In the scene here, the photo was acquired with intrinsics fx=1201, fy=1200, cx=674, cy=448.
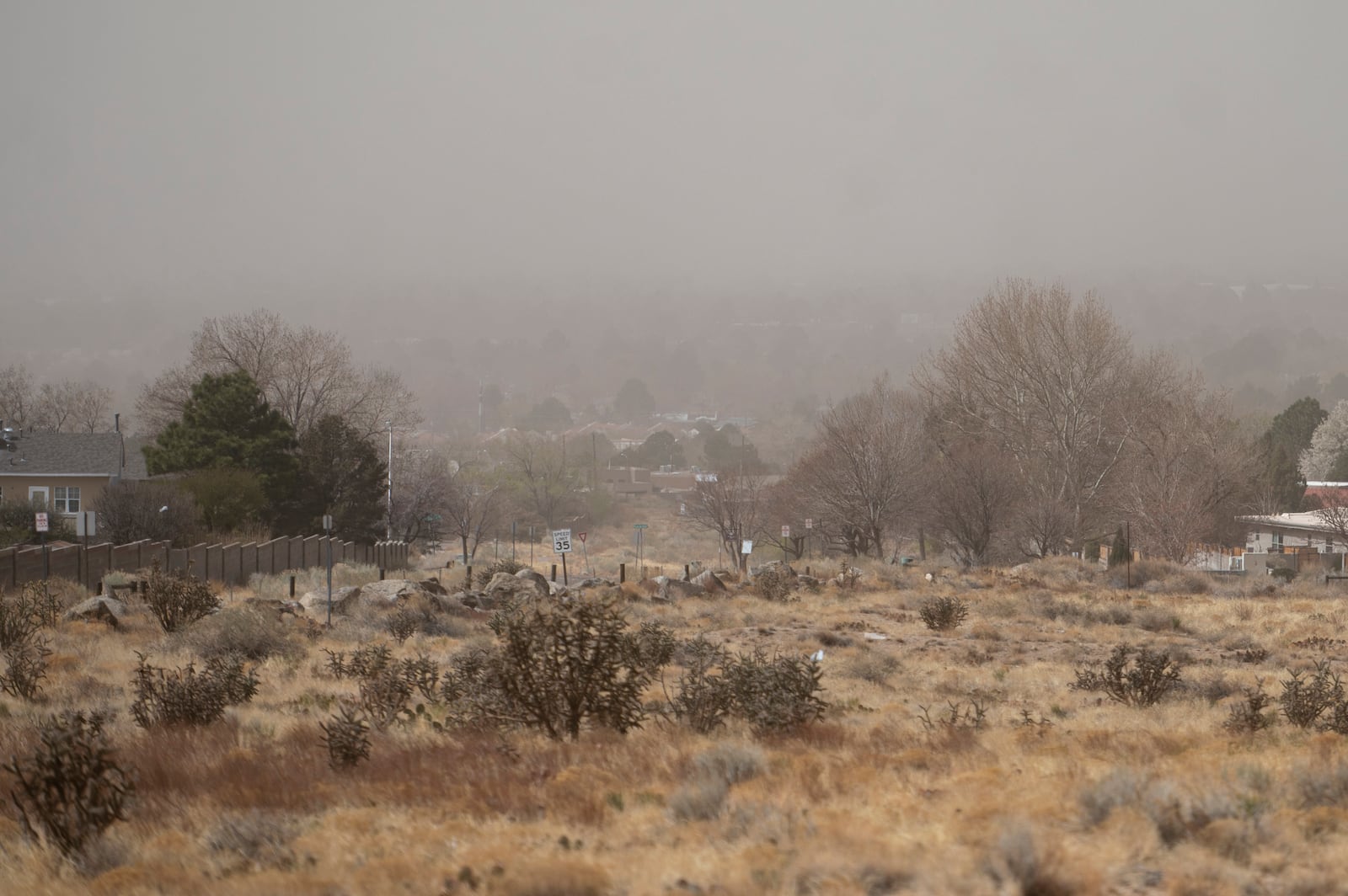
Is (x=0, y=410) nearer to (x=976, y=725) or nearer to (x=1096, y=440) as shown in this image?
(x=1096, y=440)

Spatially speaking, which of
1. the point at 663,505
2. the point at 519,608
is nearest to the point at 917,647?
the point at 519,608

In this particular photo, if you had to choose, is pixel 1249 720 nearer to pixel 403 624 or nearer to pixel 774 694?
pixel 774 694

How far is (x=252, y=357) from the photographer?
63.6 metres

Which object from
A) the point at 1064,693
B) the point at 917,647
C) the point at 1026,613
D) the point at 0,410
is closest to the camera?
the point at 1064,693

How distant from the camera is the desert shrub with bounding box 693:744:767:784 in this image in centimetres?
864

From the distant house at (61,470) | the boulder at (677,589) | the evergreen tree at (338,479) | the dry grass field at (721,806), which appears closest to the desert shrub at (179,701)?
the dry grass field at (721,806)

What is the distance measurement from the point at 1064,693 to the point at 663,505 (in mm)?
143681

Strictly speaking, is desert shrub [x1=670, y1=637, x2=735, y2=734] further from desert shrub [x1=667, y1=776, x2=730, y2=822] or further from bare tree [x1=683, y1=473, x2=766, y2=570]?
bare tree [x1=683, y1=473, x2=766, y2=570]

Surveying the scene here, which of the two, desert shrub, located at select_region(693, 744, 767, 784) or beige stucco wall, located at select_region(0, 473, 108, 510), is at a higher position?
beige stucco wall, located at select_region(0, 473, 108, 510)

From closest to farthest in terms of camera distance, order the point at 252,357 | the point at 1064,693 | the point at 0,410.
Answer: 1. the point at 1064,693
2. the point at 252,357
3. the point at 0,410

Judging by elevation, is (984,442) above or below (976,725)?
above

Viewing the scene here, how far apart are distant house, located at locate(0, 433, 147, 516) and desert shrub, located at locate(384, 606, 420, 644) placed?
36.6m

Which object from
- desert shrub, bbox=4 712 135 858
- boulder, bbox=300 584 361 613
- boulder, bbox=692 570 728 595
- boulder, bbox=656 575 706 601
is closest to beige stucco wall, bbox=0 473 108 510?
boulder, bbox=692 570 728 595

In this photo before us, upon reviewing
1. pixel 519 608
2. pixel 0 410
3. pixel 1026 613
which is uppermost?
pixel 0 410
